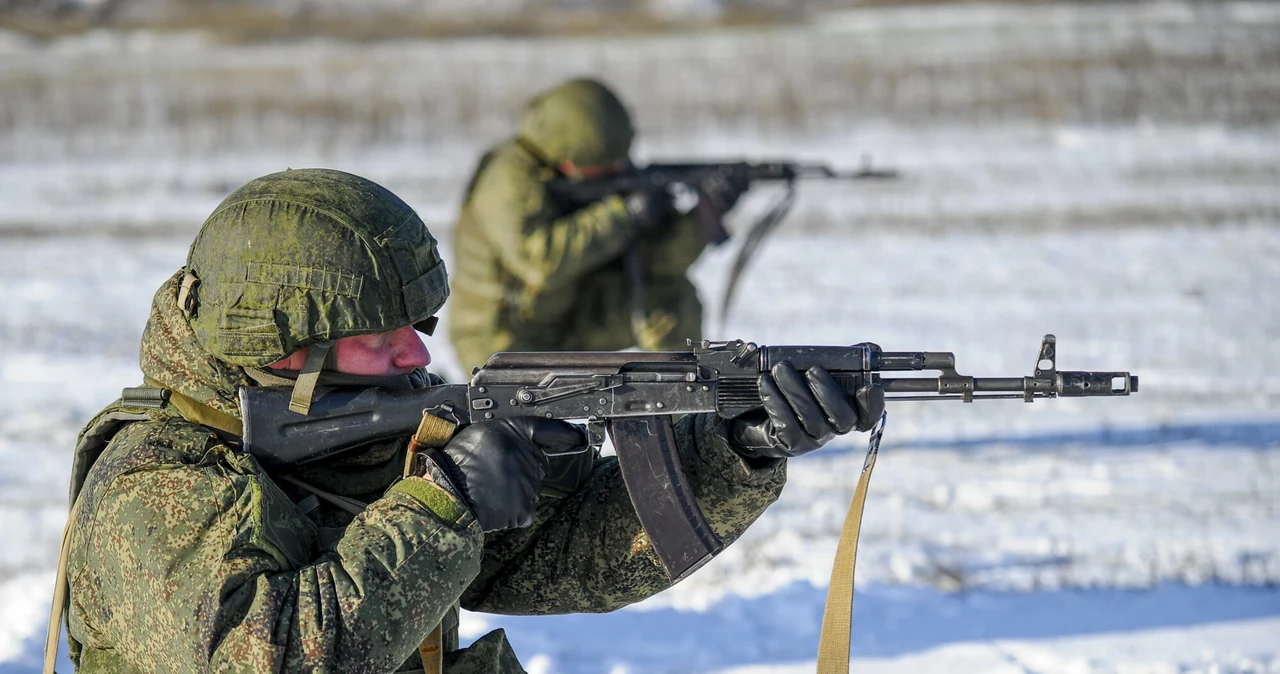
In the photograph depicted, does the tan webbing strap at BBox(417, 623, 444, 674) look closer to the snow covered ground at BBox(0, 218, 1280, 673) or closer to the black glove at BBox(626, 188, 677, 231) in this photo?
the snow covered ground at BBox(0, 218, 1280, 673)

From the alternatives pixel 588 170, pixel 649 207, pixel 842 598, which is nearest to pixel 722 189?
pixel 649 207

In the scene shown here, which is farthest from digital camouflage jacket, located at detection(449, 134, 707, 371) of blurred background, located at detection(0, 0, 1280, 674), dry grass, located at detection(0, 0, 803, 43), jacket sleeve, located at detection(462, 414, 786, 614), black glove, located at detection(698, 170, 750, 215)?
dry grass, located at detection(0, 0, 803, 43)

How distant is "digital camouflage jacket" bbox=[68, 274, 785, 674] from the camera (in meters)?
2.13

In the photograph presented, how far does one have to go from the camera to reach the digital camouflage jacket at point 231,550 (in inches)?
83.9

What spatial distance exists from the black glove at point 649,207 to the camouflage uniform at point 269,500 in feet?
11.5

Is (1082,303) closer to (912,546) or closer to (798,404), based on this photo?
(912,546)

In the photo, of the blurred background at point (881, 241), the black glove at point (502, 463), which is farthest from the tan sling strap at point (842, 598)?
the blurred background at point (881, 241)

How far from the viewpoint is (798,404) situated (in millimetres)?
2578

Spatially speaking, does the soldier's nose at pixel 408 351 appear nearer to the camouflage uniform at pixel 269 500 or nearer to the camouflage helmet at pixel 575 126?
the camouflage uniform at pixel 269 500

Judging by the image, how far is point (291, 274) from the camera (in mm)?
2377

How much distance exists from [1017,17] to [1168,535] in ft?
41.3

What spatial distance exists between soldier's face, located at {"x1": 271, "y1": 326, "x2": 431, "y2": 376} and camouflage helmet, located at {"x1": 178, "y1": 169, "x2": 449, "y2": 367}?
0.07 m

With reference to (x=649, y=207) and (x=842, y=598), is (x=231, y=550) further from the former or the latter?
(x=649, y=207)

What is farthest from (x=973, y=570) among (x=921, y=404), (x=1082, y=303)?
(x=1082, y=303)
